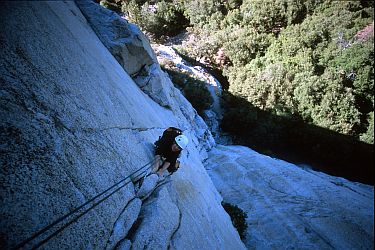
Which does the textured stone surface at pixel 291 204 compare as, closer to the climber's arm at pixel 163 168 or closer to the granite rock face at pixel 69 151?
the granite rock face at pixel 69 151

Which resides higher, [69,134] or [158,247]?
[69,134]

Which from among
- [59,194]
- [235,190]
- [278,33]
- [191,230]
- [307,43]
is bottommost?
[235,190]

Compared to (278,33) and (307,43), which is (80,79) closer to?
(307,43)

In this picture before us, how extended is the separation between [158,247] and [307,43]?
24379 mm

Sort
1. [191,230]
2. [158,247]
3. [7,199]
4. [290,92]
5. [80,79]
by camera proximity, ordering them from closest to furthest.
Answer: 1. [7,199]
2. [158,247]
3. [80,79]
4. [191,230]
5. [290,92]

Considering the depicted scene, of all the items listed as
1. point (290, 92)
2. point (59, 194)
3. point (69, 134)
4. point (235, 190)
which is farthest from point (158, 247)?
point (290, 92)

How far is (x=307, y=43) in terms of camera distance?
75.7 feet

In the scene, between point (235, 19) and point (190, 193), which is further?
point (235, 19)

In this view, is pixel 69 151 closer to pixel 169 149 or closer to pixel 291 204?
pixel 169 149

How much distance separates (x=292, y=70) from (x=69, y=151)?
2199 centimetres

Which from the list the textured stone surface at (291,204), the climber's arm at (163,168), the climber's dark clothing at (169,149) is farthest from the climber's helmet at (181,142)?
the textured stone surface at (291,204)

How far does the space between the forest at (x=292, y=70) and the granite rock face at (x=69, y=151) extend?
14.5m

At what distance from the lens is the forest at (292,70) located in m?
19.3

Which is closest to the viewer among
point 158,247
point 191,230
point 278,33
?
point 158,247
